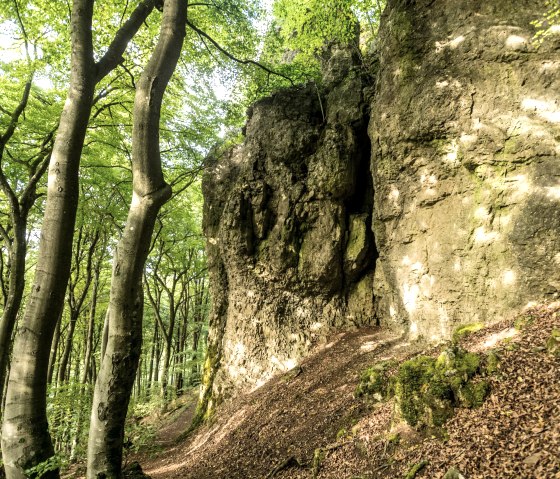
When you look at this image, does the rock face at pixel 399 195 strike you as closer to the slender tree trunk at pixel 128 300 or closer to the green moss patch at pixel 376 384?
the green moss patch at pixel 376 384

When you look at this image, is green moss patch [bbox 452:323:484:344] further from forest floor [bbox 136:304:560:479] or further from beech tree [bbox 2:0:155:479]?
beech tree [bbox 2:0:155:479]

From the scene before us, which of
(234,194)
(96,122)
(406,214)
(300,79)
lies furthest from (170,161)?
(406,214)

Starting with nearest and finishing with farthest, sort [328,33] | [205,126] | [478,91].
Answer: [478,91], [328,33], [205,126]

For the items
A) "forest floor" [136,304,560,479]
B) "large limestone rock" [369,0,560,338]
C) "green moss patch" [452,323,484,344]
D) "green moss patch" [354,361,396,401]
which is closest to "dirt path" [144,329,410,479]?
"forest floor" [136,304,560,479]

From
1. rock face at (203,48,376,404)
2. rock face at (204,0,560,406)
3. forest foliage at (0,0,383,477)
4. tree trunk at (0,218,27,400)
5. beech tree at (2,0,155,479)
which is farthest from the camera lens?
rock face at (203,48,376,404)

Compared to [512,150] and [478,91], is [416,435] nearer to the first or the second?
[512,150]

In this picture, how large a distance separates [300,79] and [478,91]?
5634mm

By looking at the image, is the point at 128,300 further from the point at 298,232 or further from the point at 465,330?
the point at 298,232

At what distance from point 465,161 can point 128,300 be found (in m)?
6.03

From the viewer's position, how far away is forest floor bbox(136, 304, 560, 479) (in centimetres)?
299

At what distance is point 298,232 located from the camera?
390 inches

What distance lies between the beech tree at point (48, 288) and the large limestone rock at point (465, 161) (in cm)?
585

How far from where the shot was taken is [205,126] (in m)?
13.0

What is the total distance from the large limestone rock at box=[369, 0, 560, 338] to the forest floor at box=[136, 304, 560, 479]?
2.92 feet
